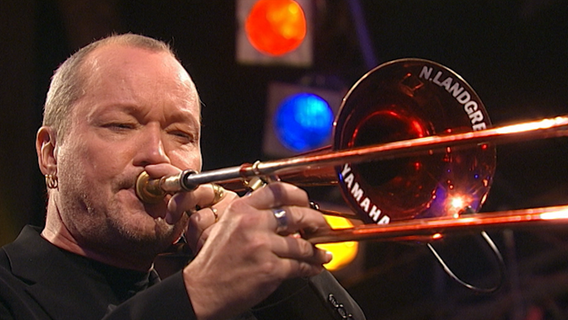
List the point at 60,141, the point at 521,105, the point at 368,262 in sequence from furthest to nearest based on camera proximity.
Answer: the point at 368,262 < the point at 521,105 < the point at 60,141

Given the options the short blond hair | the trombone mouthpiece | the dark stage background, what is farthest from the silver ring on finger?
the dark stage background

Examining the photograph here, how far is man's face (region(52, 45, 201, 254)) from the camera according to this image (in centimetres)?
205

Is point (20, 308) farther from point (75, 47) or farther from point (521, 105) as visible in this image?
point (521, 105)

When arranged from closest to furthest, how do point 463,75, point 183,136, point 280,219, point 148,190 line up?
point 280,219 < point 148,190 < point 183,136 < point 463,75

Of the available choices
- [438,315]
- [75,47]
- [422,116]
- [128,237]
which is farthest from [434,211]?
[438,315]

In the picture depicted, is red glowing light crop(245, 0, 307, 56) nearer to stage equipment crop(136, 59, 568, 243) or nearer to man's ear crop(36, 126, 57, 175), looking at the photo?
man's ear crop(36, 126, 57, 175)

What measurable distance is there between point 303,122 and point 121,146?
346cm

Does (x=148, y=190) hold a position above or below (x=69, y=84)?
below

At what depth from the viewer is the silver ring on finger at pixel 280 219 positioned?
4.95 feet

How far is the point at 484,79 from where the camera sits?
5.36 m

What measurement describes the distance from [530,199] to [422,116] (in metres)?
3.84

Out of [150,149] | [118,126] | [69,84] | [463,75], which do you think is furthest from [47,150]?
[463,75]

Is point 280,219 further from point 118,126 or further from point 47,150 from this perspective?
point 47,150

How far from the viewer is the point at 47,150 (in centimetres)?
235
